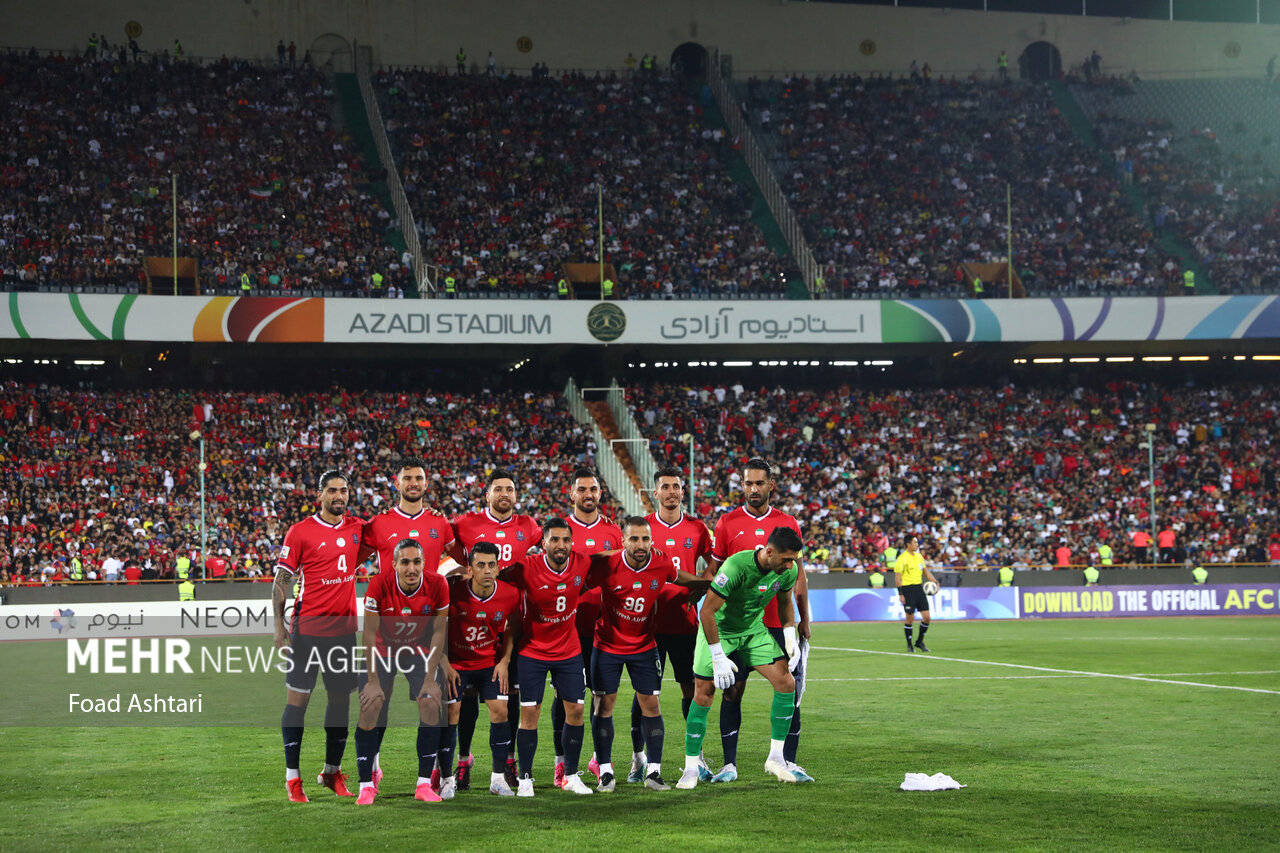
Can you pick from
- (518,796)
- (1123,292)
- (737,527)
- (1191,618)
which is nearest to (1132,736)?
(737,527)

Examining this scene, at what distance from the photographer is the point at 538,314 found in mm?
41500

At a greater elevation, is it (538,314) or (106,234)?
(106,234)

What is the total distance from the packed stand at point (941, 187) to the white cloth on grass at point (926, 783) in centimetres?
3434

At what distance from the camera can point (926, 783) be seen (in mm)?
10445

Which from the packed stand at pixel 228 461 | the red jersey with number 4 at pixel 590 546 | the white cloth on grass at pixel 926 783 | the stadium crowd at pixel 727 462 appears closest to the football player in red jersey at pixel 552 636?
the red jersey with number 4 at pixel 590 546

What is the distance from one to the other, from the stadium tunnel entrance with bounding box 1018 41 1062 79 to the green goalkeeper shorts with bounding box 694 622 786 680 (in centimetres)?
5194

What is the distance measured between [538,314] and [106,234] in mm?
13621

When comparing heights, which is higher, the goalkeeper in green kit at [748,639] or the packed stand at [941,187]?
the packed stand at [941,187]

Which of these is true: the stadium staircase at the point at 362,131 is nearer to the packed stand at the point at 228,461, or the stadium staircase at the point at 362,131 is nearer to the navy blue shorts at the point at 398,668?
the packed stand at the point at 228,461

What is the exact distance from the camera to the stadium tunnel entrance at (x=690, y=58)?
55438mm

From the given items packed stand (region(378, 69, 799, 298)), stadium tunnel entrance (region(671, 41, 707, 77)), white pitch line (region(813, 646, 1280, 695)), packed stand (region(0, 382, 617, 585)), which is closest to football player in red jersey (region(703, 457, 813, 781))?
white pitch line (region(813, 646, 1280, 695))

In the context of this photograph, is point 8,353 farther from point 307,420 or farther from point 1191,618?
point 1191,618

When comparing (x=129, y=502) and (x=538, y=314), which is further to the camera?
(x=538, y=314)

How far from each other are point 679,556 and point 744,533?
0.60 m
